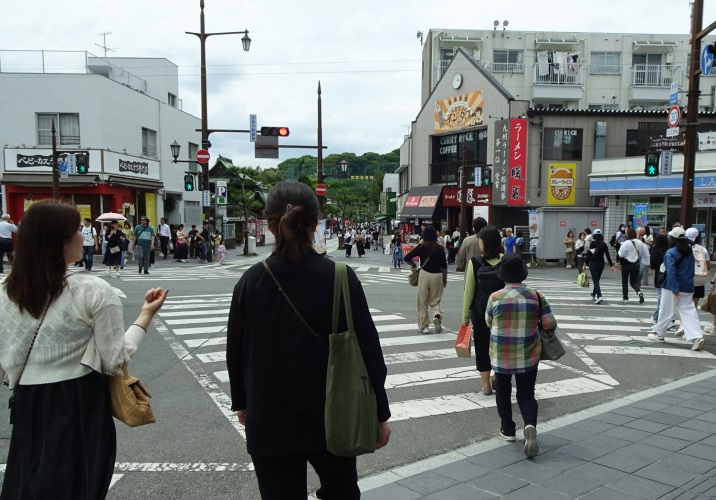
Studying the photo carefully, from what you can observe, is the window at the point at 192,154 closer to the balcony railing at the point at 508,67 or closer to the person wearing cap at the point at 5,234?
the person wearing cap at the point at 5,234

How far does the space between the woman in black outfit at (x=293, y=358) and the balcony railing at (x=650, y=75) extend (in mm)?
41612

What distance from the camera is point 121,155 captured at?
1079 inches

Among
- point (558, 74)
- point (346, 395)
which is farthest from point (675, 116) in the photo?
point (558, 74)

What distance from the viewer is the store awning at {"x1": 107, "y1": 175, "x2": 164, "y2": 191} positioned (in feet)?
86.7

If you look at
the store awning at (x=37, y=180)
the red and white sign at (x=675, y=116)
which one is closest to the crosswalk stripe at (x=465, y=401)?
the red and white sign at (x=675, y=116)

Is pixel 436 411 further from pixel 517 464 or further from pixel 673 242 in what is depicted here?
pixel 673 242

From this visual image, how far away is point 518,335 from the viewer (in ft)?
14.8

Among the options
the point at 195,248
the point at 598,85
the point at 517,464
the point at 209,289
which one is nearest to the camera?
the point at 517,464

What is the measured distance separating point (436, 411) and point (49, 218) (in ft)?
13.7

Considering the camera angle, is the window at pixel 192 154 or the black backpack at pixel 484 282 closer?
the black backpack at pixel 484 282

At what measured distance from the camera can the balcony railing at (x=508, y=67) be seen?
38875 millimetres

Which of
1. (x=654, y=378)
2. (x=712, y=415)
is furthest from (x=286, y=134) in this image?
(x=712, y=415)

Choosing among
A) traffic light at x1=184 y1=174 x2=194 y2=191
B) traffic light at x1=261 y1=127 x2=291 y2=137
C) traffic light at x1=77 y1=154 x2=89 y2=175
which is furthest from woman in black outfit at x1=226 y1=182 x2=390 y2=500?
traffic light at x1=184 y1=174 x2=194 y2=191

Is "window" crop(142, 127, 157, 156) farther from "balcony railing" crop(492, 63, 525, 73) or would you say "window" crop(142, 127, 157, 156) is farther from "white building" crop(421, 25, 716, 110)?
"balcony railing" crop(492, 63, 525, 73)
